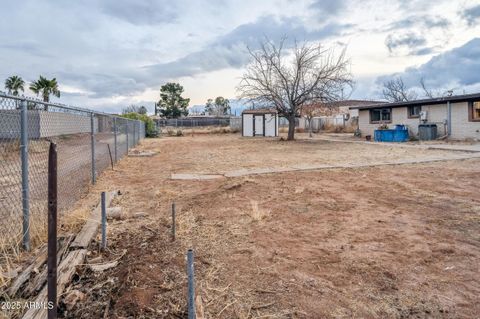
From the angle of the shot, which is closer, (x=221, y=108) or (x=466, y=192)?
(x=466, y=192)

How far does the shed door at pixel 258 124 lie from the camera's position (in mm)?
35469

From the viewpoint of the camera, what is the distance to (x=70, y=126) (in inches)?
232

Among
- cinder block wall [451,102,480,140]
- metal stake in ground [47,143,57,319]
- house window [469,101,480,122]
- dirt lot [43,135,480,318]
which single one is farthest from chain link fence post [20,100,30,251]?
house window [469,101,480,122]

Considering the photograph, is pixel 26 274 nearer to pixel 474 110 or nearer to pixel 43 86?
pixel 474 110

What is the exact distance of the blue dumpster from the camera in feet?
74.2

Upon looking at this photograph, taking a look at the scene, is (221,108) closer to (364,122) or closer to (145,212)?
(364,122)

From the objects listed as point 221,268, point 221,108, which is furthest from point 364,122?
point 221,108

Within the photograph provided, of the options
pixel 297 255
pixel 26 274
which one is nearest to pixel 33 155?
pixel 26 274

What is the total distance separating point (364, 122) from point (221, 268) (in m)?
27.3

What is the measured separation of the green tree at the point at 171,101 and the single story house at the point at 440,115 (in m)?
43.1

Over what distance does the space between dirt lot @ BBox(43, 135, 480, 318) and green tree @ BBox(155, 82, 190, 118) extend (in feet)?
192

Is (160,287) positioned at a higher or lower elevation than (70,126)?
lower

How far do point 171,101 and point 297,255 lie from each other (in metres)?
62.7

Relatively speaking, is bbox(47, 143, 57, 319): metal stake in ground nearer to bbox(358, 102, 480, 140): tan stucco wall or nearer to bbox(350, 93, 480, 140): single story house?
bbox(350, 93, 480, 140): single story house
